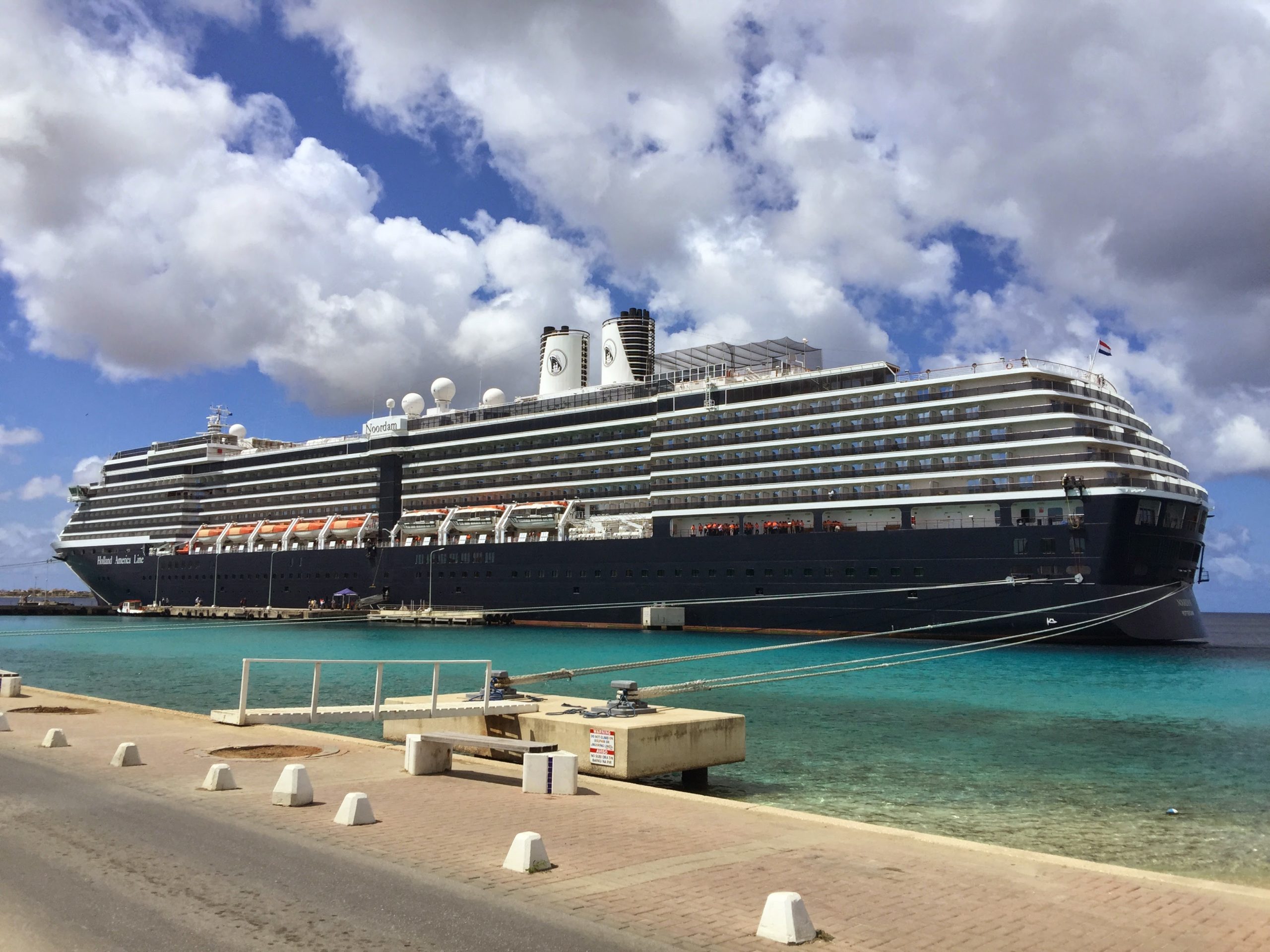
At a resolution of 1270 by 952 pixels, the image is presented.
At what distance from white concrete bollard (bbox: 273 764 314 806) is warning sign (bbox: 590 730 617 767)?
4185 millimetres

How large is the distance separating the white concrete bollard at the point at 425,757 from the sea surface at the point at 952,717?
3981 mm

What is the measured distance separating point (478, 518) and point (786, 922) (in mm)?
62126

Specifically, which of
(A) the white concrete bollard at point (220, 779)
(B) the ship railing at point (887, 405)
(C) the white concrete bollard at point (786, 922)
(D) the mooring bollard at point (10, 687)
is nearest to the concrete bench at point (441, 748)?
(A) the white concrete bollard at point (220, 779)

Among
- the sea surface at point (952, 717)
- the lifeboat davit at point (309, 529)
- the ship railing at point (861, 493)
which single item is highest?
the ship railing at point (861, 493)

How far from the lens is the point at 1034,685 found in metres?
29.2

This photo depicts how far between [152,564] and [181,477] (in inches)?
326

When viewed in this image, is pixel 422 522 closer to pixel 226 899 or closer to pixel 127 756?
pixel 127 756

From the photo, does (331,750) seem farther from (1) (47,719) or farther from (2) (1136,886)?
(2) (1136,886)

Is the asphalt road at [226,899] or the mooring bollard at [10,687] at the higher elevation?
the asphalt road at [226,899]

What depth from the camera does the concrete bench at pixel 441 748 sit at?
1220 cm

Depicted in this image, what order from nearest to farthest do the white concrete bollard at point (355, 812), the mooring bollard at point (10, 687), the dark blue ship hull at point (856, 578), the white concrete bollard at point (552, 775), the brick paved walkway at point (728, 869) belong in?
1. the brick paved walkway at point (728, 869)
2. the white concrete bollard at point (355, 812)
3. the white concrete bollard at point (552, 775)
4. the mooring bollard at point (10, 687)
5. the dark blue ship hull at point (856, 578)

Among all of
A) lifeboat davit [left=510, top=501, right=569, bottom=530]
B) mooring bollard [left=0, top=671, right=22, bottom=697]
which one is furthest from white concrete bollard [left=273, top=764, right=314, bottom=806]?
lifeboat davit [left=510, top=501, right=569, bottom=530]

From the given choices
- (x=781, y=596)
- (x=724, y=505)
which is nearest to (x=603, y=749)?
(x=781, y=596)

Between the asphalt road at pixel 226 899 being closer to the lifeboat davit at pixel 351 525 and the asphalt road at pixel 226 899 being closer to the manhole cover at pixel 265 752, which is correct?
the manhole cover at pixel 265 752
